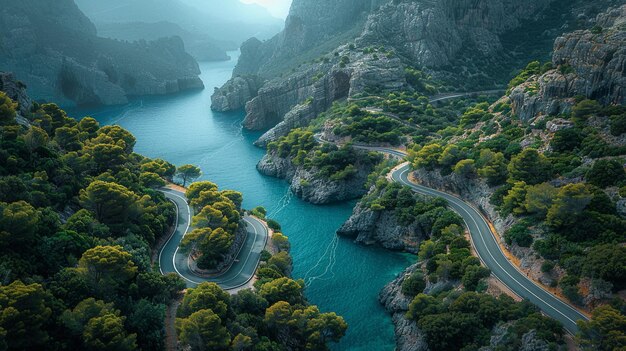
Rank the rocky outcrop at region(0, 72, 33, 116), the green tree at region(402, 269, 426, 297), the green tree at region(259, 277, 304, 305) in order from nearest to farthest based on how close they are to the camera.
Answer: the green tree at region(259, 277, 304, 305)
the green tree at region(402, 269, 426, 297)
the rocky outcrop at region(0, 72, 33, 116)

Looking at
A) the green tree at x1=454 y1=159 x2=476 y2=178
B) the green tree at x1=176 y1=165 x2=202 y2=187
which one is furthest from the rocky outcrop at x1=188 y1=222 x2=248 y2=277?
the green tree at x1=454 y1=159 x2=476 y2=178

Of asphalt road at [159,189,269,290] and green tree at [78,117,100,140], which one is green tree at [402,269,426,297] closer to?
asphalt road at [159,189,269,290]

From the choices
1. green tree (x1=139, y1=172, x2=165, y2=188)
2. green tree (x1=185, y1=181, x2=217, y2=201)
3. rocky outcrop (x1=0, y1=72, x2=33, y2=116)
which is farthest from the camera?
green tree (x1=139, y1=172, x2=165, y2=188)

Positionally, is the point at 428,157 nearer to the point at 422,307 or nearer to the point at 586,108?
the point at 586,108

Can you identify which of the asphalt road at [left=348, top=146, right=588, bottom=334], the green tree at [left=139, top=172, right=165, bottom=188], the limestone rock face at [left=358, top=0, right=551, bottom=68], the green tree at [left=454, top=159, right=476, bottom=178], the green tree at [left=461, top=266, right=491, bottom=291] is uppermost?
the limestone rock face at [left=358, top=0, right=551, bottom=68]

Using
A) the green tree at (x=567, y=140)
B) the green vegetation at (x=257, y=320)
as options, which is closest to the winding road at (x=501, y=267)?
the green tree at (x=567, y=140)

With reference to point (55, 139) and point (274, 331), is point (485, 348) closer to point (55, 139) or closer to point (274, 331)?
point (274, 331)

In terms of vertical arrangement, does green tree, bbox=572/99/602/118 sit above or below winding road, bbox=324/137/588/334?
above

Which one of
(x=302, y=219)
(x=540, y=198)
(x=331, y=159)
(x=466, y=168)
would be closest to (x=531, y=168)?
(x=540, y=198)
